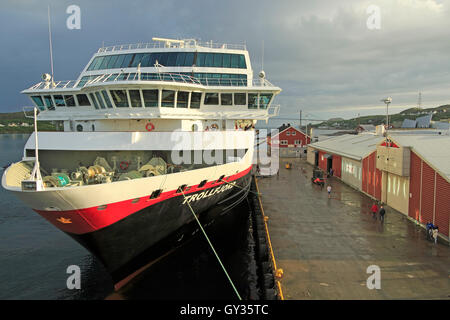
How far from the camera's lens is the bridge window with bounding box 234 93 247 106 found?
19594 mm

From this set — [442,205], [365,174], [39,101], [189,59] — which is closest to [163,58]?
[189,59]

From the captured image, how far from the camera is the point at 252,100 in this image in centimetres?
2000

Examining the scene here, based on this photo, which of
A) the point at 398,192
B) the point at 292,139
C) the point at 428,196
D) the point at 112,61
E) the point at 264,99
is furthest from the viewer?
the point at 292,139

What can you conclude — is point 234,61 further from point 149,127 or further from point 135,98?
point 135,98

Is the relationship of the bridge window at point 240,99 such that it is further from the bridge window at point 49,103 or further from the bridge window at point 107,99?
the bridge window at point 49,103

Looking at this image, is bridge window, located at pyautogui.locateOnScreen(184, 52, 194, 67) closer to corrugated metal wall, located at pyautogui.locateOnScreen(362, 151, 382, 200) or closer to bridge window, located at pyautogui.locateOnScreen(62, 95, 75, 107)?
bridge window, located at pyautogui.locateOnScreen(62, 95, 75, 107)

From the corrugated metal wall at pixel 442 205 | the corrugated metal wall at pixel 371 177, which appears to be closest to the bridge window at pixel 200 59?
the corrugated metal wall at pixel 371 177

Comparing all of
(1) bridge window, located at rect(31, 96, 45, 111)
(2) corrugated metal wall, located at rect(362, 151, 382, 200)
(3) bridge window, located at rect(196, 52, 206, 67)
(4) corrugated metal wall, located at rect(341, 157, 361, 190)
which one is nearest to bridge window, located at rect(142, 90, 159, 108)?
(3) bridge window, located at rect(196, 52, 206, 67)

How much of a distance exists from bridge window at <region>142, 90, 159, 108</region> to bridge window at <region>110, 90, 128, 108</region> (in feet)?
3.15

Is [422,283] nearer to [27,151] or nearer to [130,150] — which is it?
[130,150]

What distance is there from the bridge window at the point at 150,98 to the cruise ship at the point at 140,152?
5 centimetres

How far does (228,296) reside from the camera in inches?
521

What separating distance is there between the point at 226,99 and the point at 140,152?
6634 mm
